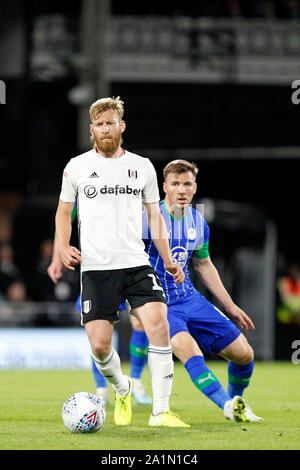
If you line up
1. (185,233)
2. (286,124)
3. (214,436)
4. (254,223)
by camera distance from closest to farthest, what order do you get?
(214,436) < (185,233) < (254,223) < (286,124)

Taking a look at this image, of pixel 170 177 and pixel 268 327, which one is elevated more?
pixel 170 177

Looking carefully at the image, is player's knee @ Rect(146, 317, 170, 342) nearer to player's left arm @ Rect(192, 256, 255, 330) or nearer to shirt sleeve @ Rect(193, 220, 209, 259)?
player's left arm @ Rect(192, 256, 255, 330)

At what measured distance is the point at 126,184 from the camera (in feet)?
21.9

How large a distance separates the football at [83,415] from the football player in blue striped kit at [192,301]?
3.22 feet

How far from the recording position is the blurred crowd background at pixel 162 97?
1978 centimetres

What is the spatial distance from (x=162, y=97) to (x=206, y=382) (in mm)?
13553

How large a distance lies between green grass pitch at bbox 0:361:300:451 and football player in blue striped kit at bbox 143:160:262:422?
1.62 ft

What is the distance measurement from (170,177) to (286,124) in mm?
12593

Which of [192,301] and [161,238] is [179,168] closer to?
[161,238]

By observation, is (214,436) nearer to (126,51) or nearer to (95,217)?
(95,217)

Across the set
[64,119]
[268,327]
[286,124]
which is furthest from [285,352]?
[64,119]

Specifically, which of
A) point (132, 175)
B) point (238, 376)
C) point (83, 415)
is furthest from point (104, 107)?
point (238, 376)

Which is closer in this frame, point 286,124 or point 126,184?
point 126,184

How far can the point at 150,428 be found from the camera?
21.9ft
